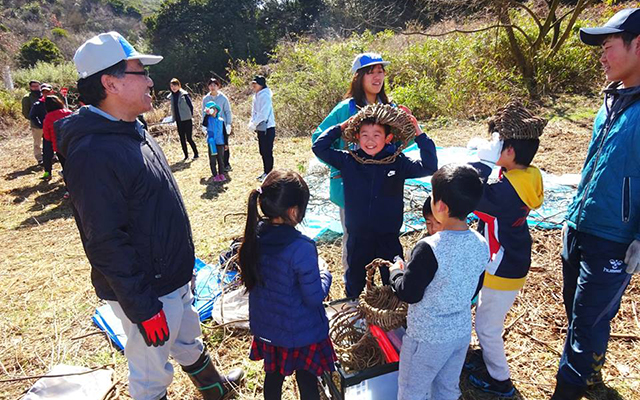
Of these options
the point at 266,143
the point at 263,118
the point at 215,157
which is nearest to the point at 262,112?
the point at 263,118

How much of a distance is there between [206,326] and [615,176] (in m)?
2.81

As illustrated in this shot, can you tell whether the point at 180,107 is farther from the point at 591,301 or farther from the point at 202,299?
the point at 591,301

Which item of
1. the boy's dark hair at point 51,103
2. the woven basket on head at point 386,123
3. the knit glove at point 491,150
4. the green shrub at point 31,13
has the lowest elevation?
the knit glove at point 491,150

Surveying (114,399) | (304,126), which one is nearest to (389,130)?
(114,399)

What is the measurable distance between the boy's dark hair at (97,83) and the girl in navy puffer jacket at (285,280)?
80 cm

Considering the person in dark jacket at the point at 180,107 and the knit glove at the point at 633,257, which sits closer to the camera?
the knit glove at the point at 633,257

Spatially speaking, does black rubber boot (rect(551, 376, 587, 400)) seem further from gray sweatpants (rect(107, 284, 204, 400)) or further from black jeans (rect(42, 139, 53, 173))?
black jeans (rect(42, 139, 53, 173))

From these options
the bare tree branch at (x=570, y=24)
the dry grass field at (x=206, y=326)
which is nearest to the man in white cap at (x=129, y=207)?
the dry grass field at (x=206, y=326)

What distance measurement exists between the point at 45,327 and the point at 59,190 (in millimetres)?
4557

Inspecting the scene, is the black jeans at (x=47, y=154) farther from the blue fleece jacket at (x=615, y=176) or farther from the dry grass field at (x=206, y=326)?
the blue fleece jacket at (x=615, y=176)

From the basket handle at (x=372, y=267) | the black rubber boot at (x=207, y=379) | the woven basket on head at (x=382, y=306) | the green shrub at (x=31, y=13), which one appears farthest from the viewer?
the green shrub at (x=31, y=13)

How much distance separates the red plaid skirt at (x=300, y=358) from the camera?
1.83m

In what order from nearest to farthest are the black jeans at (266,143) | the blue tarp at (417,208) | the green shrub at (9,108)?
1. the blue tarp at (417,208)
2. the black jeans at (266,143)
3. the green shrub at (9,108)

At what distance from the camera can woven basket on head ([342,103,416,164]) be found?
7.28 ft
